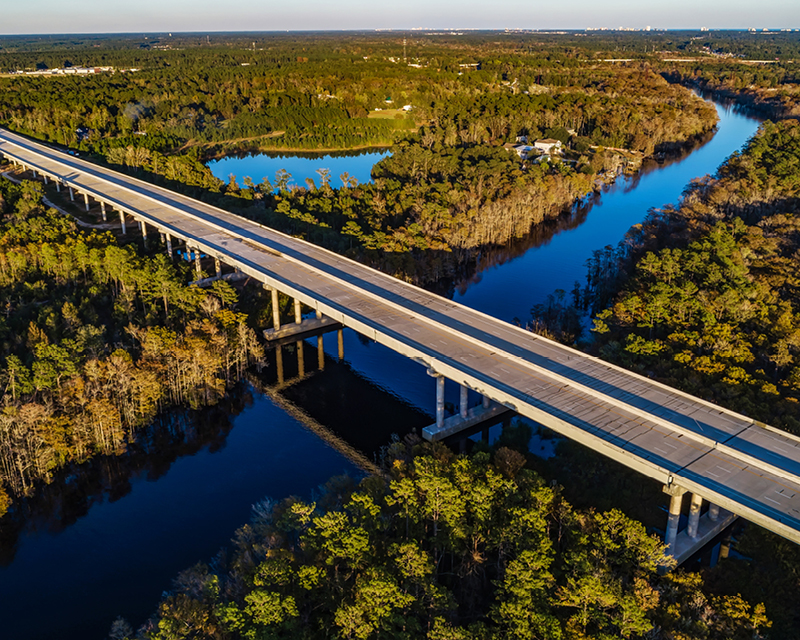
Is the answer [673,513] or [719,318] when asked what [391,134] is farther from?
[673,513]

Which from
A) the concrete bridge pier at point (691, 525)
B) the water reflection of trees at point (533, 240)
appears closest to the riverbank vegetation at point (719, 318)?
the concrete bridge pier at point (691, 525)

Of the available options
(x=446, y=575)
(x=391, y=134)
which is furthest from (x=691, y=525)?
(x=391, y=134)

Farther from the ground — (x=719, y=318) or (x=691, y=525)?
(x=719, y=318)

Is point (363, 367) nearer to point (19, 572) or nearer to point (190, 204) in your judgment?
point (19, 572)

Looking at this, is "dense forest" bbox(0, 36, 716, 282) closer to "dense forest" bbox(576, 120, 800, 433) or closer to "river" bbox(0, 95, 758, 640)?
"river" bbox(0, 95, 758, 640)

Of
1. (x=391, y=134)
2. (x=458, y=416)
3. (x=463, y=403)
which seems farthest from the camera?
(x=391, y=134)

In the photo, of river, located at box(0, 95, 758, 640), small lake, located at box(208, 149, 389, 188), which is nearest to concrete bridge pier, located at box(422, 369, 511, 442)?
river, located at box(0, 95, 758, 640)

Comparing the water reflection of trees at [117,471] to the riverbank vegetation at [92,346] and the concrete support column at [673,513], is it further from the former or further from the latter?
the concrete support column at [673,513]
